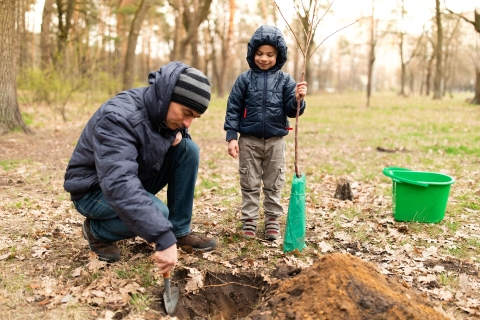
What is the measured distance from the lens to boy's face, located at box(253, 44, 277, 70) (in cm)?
369

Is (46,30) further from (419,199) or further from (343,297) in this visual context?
(343,297)

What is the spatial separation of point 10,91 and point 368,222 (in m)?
7.23

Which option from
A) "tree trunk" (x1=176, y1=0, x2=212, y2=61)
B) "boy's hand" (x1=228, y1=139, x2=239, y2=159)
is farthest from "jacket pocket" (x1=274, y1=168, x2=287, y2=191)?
"tree trunk" (x1=176, y1=0, x2=212, y2=61)

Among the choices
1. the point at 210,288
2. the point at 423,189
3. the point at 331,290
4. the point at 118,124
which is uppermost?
the point at 118,124

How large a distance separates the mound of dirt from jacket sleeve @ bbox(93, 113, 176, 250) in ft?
2.41

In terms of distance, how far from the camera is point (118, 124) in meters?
2.53

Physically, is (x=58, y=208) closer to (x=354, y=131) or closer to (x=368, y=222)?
(x=368, y=222)

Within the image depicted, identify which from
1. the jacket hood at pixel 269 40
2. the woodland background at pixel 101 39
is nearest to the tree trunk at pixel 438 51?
the woodland background at pixel 101 39

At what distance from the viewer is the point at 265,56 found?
3.69 meters

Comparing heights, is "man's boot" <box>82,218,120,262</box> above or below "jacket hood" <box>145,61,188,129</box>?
below

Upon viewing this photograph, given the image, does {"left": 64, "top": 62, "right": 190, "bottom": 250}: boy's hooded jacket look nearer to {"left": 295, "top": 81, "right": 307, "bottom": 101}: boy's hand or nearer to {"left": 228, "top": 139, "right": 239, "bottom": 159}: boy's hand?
{"left": 228, "top": 139, "right": 239, "bottom": 159}: boy's hand

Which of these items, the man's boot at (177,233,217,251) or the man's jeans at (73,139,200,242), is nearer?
the man's jeans at (73,139,200,242)

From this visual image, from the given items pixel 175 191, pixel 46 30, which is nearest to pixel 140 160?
pixel 175 191

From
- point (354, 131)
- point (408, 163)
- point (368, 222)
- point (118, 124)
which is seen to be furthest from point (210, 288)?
point (354, 131)
